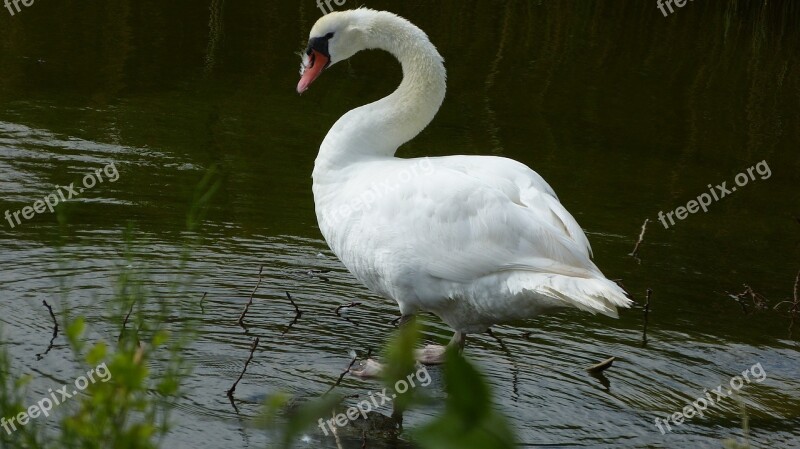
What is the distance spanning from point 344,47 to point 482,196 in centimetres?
156

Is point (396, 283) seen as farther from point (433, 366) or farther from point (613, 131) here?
point (613, 131)

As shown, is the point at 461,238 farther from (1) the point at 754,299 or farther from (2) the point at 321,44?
(1) the point at 754,299

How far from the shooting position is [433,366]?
5.31 meters

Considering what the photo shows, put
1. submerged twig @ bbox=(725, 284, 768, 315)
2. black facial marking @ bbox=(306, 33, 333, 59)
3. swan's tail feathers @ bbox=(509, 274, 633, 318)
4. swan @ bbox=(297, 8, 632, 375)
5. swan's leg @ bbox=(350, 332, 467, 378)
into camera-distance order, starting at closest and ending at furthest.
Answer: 1. swan's tail feathers @ bbox=(509, 274, 633, 318)
2. swan @ bbox=(297, 8, 632, 375)
3. swan's leg @ bbox=(350, 332, 467, 378)
4. black facial marking @ bbox=(306, 33, 333, 59)
5. submerged twig @ bbox=(725, 284, 768, 315)

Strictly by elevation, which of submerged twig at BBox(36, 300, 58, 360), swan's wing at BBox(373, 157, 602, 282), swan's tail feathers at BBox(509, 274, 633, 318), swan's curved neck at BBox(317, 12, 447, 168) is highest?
swan's curved neck at BBox(317, 12, 447, 168)

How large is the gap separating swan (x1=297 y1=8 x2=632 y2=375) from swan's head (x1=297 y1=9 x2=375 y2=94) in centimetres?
76

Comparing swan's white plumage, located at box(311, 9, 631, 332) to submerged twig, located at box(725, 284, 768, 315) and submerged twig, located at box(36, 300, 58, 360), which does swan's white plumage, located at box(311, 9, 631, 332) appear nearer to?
submerged twig, located at box(36, 300, 58, 360)

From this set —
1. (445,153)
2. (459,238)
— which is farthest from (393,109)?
(445,153)

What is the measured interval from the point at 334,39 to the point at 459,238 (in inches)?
65.1

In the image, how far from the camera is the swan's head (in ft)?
18.5

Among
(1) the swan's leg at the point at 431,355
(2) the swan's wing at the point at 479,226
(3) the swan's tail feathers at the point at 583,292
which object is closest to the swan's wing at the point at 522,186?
(2) the swan's wing at the point at 479,226

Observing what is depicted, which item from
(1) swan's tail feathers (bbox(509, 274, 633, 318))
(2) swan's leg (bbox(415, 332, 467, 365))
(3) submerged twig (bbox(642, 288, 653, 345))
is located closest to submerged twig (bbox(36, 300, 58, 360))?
(2) swan's leg (bbox(415, 332, 467, 365))

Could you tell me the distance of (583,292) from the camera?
4.09 metres

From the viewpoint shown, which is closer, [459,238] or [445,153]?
[459,238]
